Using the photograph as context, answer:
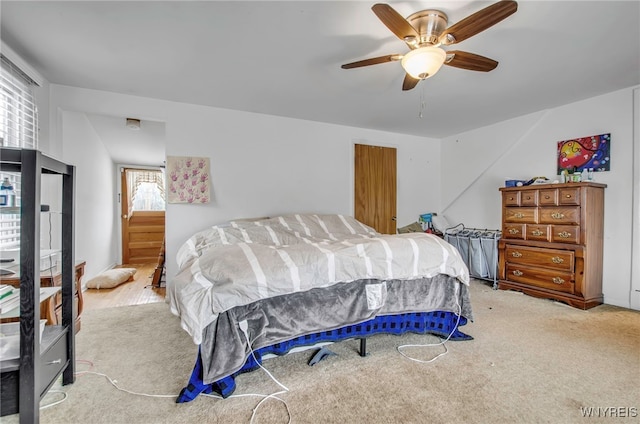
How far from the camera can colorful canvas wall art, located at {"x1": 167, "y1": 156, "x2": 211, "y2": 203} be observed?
3205 mm

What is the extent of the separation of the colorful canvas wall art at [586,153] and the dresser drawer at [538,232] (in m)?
0.77

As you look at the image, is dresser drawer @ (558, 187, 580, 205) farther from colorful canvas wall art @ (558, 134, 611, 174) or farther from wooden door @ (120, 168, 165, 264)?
wooden door @ (120, 168, 165, 264)

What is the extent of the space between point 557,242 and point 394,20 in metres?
2.96

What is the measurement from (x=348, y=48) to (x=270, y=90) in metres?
1.06

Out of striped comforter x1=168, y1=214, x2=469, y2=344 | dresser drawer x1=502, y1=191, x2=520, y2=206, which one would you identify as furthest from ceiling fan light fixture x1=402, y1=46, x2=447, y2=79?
dresser drawer x1=502, y1=191, x2=520, y2=206

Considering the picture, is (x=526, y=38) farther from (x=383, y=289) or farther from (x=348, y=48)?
(x=383, y=289)

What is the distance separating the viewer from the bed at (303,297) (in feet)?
4.90

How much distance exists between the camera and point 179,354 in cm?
200

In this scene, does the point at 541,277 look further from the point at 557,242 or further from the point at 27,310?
the point at 27,310

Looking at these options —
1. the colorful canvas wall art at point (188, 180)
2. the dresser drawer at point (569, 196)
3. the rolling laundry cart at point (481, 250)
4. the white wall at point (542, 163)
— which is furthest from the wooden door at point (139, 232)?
the dresser drawer at point (569, 196)

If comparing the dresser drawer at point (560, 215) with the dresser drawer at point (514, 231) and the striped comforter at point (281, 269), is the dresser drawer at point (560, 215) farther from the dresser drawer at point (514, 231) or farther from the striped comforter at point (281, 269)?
the striped comforter at point (281, 269)

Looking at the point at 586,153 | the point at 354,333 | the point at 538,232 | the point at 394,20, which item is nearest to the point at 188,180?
the point at 354,333

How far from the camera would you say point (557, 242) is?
3066 millimetres

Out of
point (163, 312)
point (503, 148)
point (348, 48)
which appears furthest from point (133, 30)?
point (503, 148)
